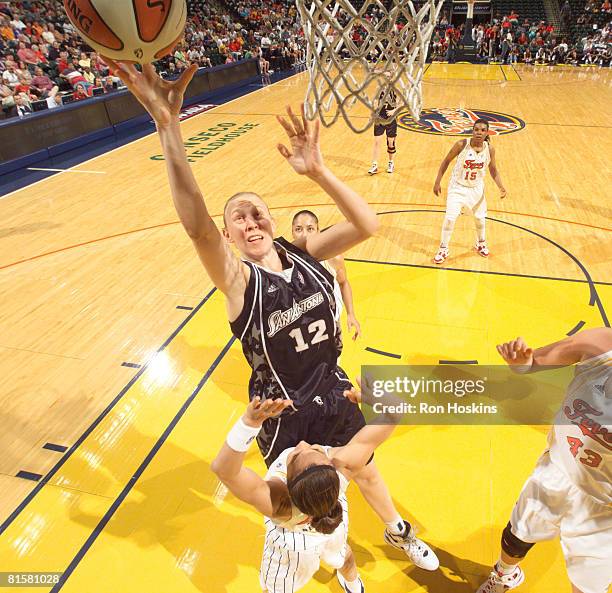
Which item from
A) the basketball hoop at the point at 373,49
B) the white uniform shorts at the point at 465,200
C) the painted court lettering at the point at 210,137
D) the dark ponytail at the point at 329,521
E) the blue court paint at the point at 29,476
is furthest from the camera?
the painted court lettering at the point at 210,137

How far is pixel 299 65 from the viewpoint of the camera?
23.1m

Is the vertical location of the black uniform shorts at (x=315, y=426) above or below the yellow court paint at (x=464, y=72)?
above

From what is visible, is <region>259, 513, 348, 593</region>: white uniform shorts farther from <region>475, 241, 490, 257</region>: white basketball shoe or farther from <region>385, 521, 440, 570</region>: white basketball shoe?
<region>475, 241, 490, 257</region>: white basketball shoe

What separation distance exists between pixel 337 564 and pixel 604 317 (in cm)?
396

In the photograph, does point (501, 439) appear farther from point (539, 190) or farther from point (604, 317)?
point (539, 190)

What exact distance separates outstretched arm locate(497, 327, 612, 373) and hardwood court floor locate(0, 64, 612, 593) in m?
1.41

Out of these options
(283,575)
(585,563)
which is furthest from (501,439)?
(283,575)

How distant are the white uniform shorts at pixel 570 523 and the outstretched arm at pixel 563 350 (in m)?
0.48

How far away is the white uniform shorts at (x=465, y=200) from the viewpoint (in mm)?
5633

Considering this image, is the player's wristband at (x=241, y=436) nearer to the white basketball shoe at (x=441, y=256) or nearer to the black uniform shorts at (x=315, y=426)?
the black uniform shorts at (x=315, y=426)

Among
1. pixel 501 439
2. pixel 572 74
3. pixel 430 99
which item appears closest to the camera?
pixel 501 439

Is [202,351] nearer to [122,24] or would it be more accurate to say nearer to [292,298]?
[292,298]

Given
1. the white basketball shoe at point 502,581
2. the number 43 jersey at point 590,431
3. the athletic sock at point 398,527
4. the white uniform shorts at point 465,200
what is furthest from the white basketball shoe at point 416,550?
the white uniform shorts at point 465,200

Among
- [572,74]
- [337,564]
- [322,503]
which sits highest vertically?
[322,503]
